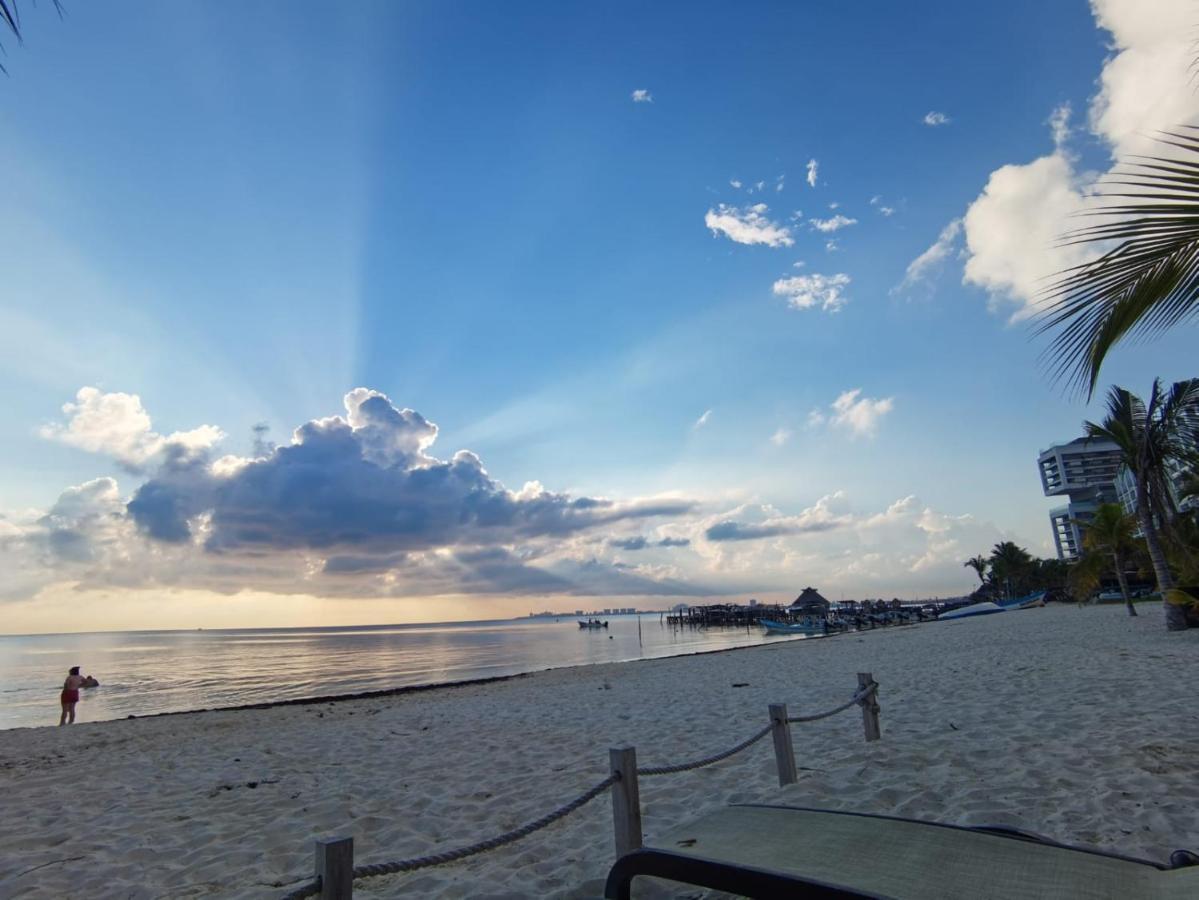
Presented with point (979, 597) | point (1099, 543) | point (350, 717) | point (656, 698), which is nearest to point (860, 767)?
point (656, 698)

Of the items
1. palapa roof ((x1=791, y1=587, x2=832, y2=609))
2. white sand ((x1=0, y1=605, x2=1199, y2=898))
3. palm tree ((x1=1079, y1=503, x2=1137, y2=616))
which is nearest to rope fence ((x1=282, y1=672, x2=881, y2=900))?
white sand ((x1=0, y1=605, x2=1199, y2=898))

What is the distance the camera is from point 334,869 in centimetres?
231

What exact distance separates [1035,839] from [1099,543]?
29.9 metres

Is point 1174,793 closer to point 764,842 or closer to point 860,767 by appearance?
point 860,767

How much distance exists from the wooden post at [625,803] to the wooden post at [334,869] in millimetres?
1714

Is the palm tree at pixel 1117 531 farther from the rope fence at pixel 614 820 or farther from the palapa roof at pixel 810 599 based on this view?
the palapa roof at pixel 810 599

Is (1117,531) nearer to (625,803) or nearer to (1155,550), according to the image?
(1155,550)

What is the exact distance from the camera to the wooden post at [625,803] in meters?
3.69

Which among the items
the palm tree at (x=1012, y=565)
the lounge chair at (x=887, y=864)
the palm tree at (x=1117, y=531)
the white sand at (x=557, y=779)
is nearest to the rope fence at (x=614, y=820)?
the white sand at (x=557, y=779)

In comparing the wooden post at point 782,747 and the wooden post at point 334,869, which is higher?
the wooden post at point 334,869

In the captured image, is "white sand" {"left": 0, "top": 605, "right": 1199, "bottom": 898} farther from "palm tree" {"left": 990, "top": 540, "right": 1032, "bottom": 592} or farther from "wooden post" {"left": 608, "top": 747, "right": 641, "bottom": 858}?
"palm tree" {"left": 990, "top": 540, "right": 1032, "bottom": 592}

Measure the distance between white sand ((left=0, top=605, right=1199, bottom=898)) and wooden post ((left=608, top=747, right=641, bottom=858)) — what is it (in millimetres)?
378

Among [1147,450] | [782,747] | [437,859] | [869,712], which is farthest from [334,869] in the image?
[1147,450]

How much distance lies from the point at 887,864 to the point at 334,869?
223 cm
